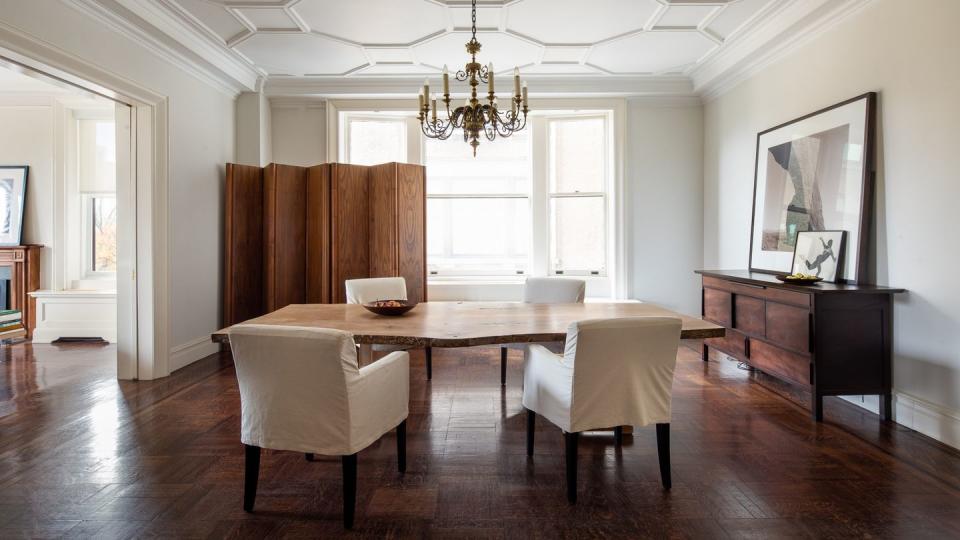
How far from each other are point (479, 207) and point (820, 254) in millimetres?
3435

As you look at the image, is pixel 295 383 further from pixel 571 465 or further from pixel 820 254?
pixel 820 254

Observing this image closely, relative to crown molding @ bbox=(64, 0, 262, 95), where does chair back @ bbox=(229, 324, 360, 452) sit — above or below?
below

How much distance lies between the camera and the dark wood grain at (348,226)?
16.0 feet

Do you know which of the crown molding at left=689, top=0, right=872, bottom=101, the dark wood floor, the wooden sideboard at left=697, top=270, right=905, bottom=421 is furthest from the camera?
the crown molding at left=689, top=0, right=872, bottom=101

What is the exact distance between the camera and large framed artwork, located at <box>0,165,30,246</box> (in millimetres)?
5566

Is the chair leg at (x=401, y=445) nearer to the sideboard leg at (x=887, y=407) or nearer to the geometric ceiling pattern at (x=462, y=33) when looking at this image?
the sideboard leg at (x=887, y=407)

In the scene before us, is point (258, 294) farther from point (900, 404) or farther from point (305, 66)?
point (900, 404)

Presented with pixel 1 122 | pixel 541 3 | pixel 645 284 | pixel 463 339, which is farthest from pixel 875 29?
pixel 1 122

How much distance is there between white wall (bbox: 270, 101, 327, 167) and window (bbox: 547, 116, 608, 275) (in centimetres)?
263

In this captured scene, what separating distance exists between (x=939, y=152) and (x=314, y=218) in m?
4.82

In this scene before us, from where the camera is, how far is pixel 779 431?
2.87 metres

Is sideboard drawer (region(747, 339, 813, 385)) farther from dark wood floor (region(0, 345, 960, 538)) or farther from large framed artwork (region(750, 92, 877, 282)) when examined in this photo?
large framed artwork (region(750, 92, 877, 282))

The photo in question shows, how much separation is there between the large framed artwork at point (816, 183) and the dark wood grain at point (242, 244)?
4.84 m

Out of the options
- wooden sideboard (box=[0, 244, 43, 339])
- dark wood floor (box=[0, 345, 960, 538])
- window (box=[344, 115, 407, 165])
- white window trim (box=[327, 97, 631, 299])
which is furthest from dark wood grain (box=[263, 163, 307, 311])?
wooden sideboard (box=[0, 244, 43, 339])
